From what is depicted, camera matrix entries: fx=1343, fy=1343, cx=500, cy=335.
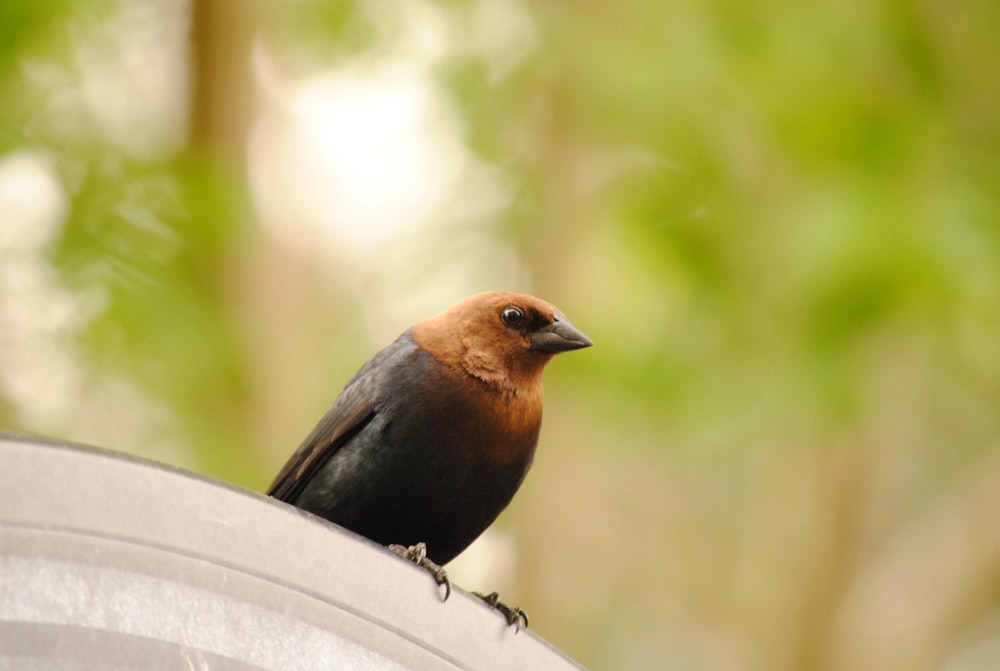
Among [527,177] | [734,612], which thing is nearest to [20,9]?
[527,177]

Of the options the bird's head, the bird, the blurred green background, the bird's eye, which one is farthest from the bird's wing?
the blurred green background

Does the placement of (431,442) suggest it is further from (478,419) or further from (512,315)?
(512,315)

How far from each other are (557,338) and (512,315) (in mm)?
142

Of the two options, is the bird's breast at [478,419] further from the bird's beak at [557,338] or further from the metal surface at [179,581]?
the metal surface at [179,581]

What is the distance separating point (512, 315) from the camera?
3.70 meters

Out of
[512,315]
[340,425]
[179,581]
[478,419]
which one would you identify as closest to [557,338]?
[512,315]

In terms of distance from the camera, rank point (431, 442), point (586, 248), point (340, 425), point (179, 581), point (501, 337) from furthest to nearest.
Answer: point (586, 248)
point (501, 337)
point (340, 425)
point (431, 442)
point (179, 581)

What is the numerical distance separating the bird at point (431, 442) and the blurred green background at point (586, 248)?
1.55 meters

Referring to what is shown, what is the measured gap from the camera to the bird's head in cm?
351

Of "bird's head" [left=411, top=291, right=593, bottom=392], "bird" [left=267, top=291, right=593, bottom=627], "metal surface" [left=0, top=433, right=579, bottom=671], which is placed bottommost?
"metal surface" [left=0, top=433, right=579, bottom=671]

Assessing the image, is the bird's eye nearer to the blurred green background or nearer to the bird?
the bird

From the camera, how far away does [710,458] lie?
5.62 metres

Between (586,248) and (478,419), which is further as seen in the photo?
(586,248)

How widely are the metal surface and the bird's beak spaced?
1.89 metres
